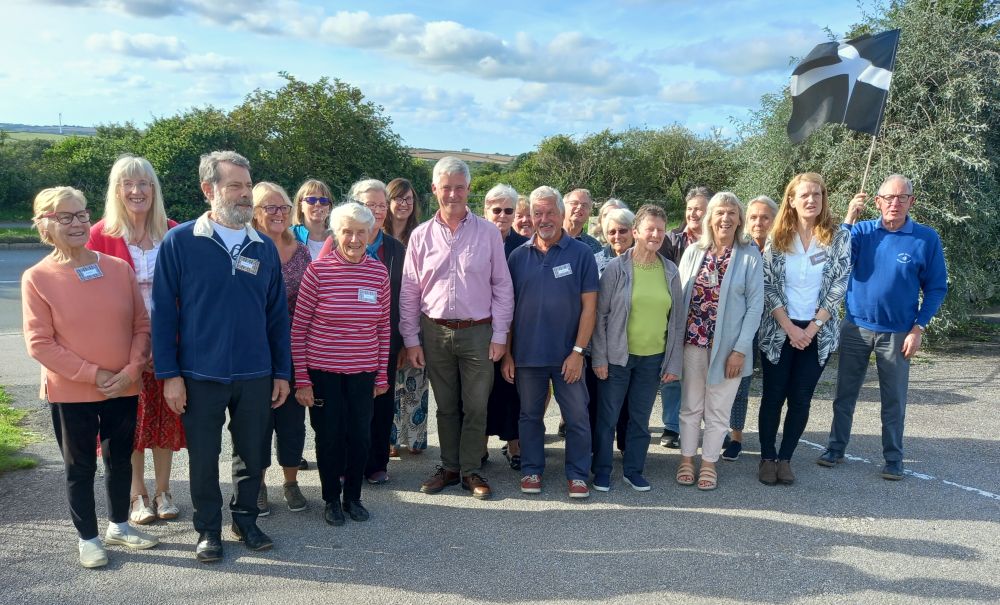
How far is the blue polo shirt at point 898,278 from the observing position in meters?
5.18

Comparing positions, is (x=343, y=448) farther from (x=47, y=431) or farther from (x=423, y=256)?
(x=47, y=431)


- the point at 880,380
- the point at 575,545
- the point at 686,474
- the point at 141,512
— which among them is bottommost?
the point at 141,512

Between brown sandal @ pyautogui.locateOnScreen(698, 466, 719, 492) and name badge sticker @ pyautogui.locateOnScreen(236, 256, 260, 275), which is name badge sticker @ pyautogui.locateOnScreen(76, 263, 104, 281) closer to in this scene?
name badge sticker @ pyautogui.locateOnScreen(236, 256, 260, 275)

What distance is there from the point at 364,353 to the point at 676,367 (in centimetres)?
227

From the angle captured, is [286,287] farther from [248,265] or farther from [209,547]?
[209,547]

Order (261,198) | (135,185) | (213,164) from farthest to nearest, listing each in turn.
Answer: (261,198)
(135,185)
(213,164)

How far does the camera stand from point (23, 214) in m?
28.7

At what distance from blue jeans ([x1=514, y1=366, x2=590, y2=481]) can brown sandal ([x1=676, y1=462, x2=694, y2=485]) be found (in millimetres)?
747

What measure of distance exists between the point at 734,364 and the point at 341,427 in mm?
2761

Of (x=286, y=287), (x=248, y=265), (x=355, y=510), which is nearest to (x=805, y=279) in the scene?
(x=355, y=510)

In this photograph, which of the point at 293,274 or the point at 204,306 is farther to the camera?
the point at 293,274

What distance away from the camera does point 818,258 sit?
5051mm

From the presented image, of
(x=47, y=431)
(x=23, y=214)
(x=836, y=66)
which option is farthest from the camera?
(x=23, y=214)

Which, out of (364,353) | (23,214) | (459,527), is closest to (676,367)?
(459,527)
